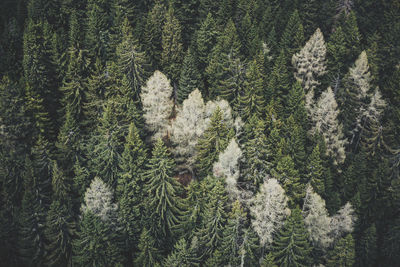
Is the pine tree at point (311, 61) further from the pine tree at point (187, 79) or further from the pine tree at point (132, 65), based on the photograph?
the pine tree at point (132, 65)

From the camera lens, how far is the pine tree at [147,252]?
4159 centimetres

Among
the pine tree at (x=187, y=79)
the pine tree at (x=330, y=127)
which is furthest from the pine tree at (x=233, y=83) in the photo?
the pine tree at (x=330, y=127)

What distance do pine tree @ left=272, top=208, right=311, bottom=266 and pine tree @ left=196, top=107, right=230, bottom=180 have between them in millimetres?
10303

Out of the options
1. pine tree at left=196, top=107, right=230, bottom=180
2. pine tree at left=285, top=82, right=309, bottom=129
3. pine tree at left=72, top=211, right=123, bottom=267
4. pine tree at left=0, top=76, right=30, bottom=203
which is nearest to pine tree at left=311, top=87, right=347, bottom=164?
pine tree at left=285, top=82, right=309, bottom=129

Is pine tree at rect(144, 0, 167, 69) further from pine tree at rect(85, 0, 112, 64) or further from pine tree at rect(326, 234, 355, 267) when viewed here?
pine tree at rect(326, 234, 355, 267)

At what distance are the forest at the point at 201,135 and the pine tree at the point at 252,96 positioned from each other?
7.1 inches

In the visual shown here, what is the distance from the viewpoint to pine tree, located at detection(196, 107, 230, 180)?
44.6 m

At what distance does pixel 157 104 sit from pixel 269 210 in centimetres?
1827

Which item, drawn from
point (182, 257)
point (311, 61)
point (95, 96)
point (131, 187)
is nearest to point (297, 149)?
point (311, 61)

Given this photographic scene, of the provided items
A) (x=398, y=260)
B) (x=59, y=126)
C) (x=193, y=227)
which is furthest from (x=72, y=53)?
(x=398, y=260)

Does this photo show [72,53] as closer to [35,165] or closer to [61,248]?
[35,165]

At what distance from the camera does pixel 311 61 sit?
53750 millimetres

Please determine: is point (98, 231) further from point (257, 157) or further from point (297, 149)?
point (297, 149)

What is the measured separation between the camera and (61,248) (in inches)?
1718
